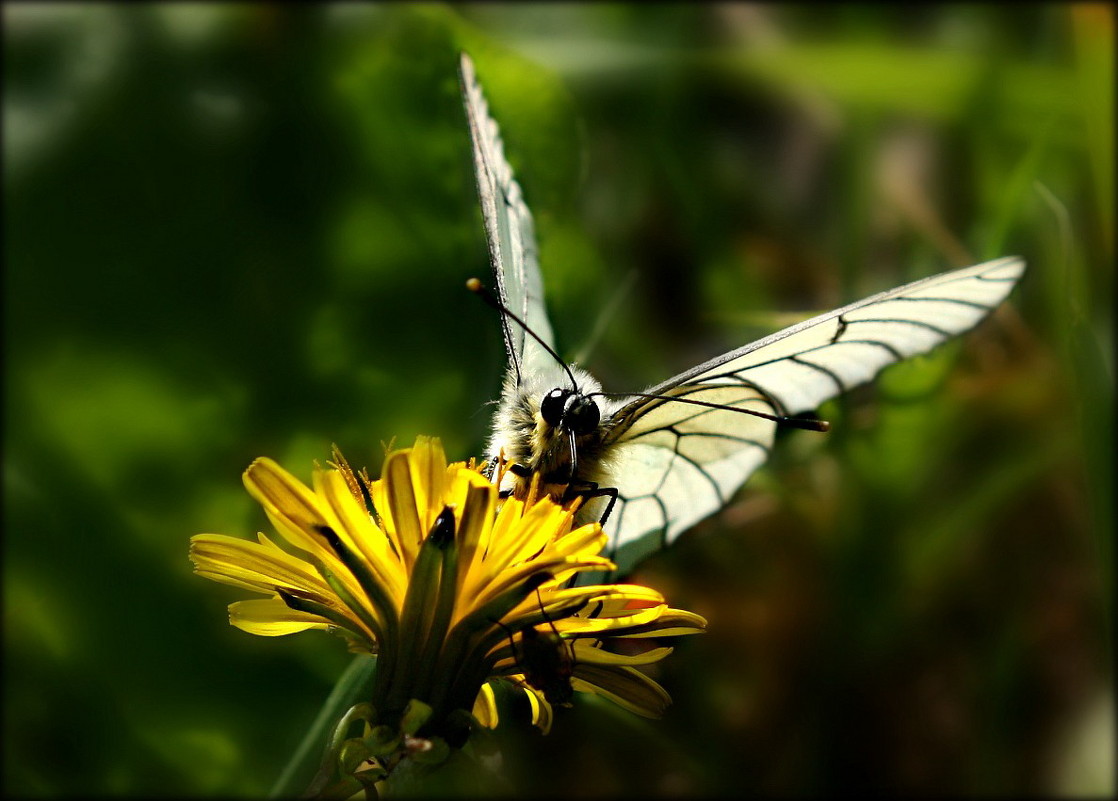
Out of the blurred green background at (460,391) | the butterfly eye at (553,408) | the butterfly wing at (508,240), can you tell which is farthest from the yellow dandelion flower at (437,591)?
the blurred green background at (460,391)

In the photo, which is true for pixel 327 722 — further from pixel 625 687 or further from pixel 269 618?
pixel 625 687

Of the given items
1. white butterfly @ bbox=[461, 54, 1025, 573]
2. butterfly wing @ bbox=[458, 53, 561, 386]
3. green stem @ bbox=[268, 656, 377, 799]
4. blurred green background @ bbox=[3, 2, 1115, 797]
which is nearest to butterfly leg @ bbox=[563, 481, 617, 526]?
white butterfly @ bbox=[461, 54, 1025, 573]

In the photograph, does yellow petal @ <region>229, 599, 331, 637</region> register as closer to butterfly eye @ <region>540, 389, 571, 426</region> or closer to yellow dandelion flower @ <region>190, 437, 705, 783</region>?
yellow dandelion flower @ <region>190, 437, 705, 783</region>

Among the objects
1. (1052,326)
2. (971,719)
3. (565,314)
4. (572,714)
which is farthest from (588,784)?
(1052,326)

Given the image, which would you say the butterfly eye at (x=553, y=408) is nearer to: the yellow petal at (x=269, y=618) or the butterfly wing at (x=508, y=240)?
the butterfly wing at (x=508, y=240)

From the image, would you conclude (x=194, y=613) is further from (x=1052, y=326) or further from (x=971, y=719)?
(x=1052, y=326)

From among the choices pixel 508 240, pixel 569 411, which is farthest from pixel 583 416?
pixel 508 240
